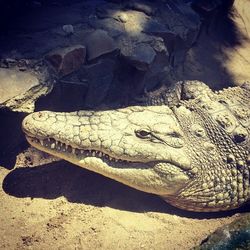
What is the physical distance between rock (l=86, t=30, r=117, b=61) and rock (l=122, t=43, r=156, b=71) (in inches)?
9.0

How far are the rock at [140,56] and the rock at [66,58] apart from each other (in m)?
0.65

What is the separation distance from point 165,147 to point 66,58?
5.59 feet

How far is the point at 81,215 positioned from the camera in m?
3.70

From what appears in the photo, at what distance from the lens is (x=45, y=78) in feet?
12.9

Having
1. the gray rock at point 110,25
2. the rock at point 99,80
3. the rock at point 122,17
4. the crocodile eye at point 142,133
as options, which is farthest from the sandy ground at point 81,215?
the rock at point 122,17

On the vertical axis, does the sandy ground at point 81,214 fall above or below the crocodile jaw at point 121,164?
below

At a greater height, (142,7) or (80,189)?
(142,7)

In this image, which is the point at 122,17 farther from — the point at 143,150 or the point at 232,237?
the point at 232,237

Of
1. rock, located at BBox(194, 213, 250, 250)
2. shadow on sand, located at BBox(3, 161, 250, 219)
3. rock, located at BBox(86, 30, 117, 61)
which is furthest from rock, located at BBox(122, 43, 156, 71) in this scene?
rock, located at BBox(194, 213, 250, 250)

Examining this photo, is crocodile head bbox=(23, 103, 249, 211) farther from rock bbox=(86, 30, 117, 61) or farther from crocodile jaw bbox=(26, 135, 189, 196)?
rock bbox=(86, 30, 117, 61)

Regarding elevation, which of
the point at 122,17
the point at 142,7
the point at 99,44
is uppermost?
the point at 142,7

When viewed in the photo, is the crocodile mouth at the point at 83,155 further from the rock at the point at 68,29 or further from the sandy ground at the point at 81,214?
the rock at the point at 68,29

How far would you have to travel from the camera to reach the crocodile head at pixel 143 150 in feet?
11.9

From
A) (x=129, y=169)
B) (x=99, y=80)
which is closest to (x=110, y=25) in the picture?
(x=99, y=80)
